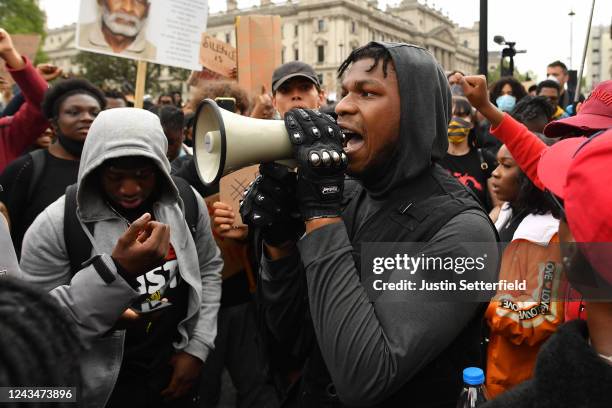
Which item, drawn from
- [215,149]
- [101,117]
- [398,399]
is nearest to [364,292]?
[398,399]

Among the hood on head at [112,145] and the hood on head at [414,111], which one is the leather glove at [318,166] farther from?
the hood on head at [112,145]

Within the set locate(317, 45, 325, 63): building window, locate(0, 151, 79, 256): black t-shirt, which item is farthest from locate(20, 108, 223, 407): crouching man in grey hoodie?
locate(317, 45, 325, 63): building window

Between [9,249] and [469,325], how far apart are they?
4.38 ft

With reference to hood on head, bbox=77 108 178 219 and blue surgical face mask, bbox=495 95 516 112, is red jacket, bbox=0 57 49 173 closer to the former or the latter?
hood on head, bbox=77 108 178 219

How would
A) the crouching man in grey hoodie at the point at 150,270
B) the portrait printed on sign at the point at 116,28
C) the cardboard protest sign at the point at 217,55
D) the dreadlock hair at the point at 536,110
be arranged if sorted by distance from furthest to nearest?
the cardboard protest sign at the point at 217,55 → the portrait printed on sign at the point at 116,28 → the dreadlock hair at the point at 536,110 → the crouching man in grey hoodie at the point at 150,270

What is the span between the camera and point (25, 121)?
12.3 feet

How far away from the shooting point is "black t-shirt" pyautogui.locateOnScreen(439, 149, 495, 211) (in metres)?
4.59

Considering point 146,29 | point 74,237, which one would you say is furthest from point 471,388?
point 146,29

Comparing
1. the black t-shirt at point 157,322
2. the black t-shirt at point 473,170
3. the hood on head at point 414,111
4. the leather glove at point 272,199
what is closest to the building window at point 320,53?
the black t-shirt at point 473,170

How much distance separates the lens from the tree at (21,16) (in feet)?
115

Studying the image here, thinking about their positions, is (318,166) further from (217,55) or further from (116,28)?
(217,55)

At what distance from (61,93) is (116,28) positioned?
1.35 m

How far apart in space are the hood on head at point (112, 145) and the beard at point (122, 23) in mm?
2561

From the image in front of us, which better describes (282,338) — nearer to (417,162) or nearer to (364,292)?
(364,292)
